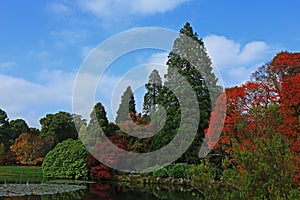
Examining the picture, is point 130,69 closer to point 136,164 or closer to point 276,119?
point 136,164

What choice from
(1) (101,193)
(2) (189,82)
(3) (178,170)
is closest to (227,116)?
(1) (101,193)

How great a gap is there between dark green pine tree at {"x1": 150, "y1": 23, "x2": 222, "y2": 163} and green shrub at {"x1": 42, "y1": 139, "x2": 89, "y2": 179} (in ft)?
15.5

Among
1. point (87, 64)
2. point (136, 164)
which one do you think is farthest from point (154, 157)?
point (87, 64)

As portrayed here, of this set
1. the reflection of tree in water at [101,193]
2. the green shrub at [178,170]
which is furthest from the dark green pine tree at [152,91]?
the reflection of tree in water at [101,193]

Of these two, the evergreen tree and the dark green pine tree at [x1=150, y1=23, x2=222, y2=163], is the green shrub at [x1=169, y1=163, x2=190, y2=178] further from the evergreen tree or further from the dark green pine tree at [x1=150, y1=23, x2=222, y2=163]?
the evergreen tree

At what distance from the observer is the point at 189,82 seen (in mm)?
20469

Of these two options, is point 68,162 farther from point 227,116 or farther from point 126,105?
point 227,116

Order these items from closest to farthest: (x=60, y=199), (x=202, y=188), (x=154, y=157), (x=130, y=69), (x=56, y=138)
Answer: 1. (x=202, y=188)
2. (x=60, y=199)
3. (x=130, y=69)
4. (x=154, y=157)
5. (x=56, y=138)

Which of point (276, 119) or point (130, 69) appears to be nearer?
point (276, 119)

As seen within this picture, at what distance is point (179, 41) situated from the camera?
22.0 m

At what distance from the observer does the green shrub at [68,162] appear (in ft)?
69.0

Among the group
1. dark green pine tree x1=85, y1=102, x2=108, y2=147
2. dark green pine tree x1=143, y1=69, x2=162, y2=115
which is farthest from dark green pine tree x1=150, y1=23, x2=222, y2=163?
dark green pine tree x1=85, y1=102, x2=108, y2=147

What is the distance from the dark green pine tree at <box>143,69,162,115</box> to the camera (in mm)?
25453

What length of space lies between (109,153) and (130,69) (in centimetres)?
716
